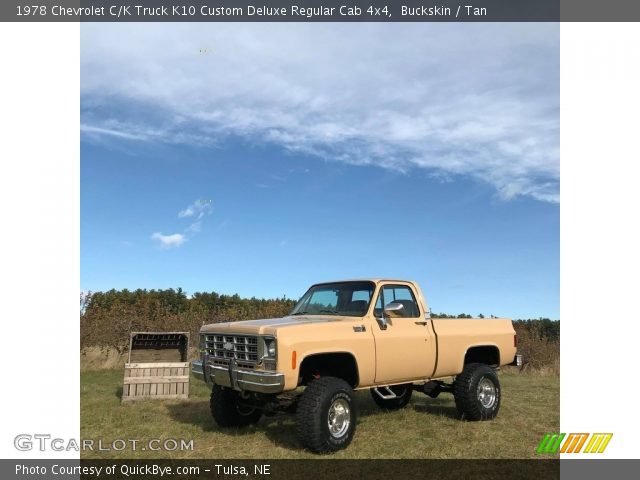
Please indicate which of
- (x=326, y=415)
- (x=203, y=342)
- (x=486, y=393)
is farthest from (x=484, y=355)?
(x=203, y=342)

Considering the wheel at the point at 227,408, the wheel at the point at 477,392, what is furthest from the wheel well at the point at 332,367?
the wheel at the point at 477,392

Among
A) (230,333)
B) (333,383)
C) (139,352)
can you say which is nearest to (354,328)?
(333,383)

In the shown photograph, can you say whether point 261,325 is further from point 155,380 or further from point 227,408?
point 155,380

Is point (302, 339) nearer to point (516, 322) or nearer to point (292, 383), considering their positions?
point (292, 383)

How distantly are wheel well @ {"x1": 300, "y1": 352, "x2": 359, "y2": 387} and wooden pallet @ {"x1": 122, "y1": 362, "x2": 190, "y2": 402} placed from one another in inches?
162

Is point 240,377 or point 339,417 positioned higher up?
point 240,377

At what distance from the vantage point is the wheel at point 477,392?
8.69m

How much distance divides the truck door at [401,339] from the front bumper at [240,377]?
70.5 inches

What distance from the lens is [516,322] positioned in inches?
925

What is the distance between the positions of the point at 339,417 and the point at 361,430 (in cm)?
142

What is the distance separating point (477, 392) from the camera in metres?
8.80

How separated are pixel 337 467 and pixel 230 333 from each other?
7.42 feet

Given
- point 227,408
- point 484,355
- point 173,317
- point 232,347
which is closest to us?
point 232,347

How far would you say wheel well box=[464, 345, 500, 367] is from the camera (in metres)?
9.59
